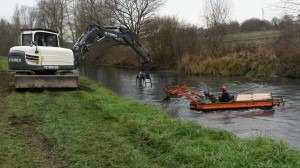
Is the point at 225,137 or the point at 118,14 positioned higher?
the point at 118,14

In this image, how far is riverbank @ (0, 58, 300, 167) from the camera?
23.3 feet

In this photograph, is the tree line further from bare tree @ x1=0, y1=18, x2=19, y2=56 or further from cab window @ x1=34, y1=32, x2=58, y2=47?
bare tree @ x1=0, y1=18, x2=19, y2=56

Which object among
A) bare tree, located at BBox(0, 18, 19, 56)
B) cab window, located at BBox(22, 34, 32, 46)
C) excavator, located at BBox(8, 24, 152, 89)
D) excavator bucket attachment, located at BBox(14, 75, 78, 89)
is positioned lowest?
excavator bucket attachment, located at BBox(14, 75, 78, 89)

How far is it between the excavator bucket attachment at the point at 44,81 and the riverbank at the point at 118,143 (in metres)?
5.17

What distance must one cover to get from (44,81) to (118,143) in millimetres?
10611

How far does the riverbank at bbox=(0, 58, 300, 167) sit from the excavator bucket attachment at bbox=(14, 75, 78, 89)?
517cm

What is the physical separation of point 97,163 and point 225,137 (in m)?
3.27

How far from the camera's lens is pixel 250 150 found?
7527mm

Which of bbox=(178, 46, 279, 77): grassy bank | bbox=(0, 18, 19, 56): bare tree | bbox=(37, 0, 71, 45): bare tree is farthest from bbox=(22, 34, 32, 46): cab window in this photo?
bbox=(0, 18, 19, 56): bare tree

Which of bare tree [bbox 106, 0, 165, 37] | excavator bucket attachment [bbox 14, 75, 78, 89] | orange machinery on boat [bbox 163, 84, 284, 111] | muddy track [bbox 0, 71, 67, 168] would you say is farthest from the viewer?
bare tree [bbox 106, 0, 165, 37]

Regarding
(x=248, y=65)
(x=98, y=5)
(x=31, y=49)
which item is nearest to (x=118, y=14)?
(x=98, y=5)

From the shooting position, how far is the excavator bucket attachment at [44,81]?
17.9 meters

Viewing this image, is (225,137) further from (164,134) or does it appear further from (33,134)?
(33,134)

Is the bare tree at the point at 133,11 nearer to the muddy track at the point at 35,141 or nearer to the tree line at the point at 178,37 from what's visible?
the tree line at the point at 178,37
